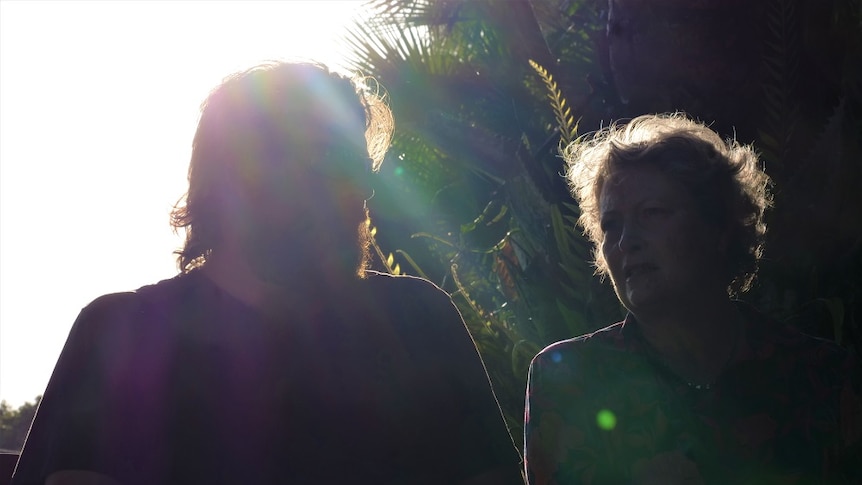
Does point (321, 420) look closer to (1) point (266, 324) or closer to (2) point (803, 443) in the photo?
(1) point (266, 324)

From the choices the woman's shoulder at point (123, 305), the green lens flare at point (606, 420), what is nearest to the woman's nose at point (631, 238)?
the green lens flare at point (606, 420)

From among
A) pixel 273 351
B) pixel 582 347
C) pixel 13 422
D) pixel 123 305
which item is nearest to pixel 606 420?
pixel 582 347

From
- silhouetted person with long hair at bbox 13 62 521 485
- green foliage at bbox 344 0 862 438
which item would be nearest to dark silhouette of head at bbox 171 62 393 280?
silhouetted person with long hair at bbox 13 62 521 485

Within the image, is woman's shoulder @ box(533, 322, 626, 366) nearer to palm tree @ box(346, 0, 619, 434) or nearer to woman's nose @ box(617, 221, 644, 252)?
woman's nose @ box(617, 221, 644, 252)

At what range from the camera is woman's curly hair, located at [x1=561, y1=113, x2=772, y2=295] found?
251 cm

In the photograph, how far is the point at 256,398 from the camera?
1903 millimetres

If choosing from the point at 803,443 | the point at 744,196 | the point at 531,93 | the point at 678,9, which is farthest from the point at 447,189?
the point at 803,443

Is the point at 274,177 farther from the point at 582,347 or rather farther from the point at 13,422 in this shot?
the point at 13,422

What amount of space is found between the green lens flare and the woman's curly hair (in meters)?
0.41

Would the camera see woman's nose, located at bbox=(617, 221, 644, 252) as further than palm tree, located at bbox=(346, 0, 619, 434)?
No

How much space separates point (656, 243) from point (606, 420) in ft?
1.46

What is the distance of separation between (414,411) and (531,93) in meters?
4.44

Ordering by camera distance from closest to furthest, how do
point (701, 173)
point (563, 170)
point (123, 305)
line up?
point (123, 305)
point (701, 173)
point (563, 170)

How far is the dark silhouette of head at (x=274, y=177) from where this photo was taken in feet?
6.40
